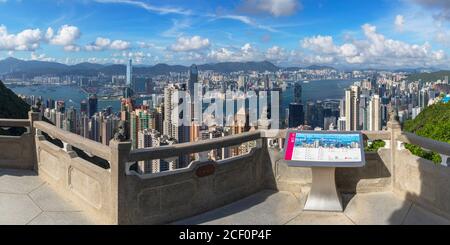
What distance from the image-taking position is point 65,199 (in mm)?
6129

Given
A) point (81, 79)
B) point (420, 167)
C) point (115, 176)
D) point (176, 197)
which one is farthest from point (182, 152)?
point (81, 79)

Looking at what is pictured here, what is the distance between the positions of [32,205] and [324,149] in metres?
4.59

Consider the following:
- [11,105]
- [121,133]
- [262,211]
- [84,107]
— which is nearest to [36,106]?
[121,133]

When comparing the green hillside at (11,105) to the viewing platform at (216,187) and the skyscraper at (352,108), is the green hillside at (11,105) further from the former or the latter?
the viewing platform at (216,187)

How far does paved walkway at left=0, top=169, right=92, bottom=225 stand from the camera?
17.4 ft

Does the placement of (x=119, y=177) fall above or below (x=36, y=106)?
below

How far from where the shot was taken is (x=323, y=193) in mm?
5945

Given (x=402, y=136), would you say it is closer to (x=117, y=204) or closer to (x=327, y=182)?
(x=327, y=182)

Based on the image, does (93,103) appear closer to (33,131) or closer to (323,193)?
(33,131)

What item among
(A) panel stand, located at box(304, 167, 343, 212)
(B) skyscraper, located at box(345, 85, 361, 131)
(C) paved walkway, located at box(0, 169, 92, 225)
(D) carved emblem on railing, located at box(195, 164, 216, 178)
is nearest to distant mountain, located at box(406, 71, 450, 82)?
(B) skyscraper, located at box(345, 85, 361, 131)

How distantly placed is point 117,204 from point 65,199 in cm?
181

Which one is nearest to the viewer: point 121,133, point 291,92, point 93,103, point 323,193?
point 121,133

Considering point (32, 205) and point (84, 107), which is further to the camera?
point (84, 107)

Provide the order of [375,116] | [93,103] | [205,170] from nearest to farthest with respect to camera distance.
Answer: [205,170] < [375,116] < [93,103]
